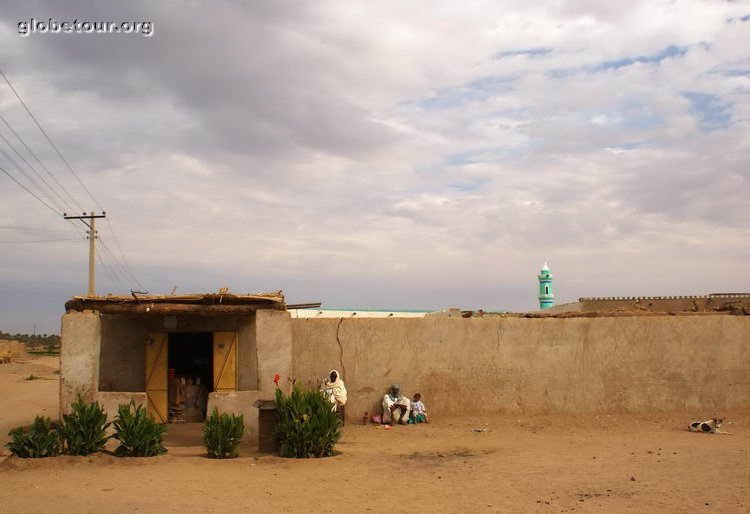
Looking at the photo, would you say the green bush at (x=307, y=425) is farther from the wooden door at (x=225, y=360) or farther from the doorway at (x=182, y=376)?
the wooden door at (x=225, y=360)

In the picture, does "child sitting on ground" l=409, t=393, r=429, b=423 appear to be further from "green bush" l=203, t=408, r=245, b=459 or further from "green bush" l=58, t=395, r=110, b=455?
"green bush" l=58, t=395, r=110, b=455

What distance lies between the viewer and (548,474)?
8875 millimetres

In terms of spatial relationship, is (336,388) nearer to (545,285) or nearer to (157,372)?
(157,372)

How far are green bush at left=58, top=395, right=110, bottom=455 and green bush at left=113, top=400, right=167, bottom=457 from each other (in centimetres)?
27

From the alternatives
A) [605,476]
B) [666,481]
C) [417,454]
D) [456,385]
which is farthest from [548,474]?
[456,385]

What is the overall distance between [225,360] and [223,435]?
495 cm

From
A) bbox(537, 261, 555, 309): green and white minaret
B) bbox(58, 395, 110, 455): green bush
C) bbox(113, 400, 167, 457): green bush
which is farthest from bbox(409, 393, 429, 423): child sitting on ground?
bbox(537, 261, 555, 309): green and white minaret

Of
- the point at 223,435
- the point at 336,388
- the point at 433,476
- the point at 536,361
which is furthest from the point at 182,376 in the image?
the point at 433,476

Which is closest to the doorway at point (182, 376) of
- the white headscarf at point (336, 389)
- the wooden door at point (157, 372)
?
the wooden door at point (157, 372)

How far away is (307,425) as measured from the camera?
34.0 feet

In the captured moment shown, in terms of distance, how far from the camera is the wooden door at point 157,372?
49.8ft

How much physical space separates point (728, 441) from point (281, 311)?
7.33 metres

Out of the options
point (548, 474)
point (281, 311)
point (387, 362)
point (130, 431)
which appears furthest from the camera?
point (387, 362)

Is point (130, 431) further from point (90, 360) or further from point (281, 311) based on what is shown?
point (281, 311)
